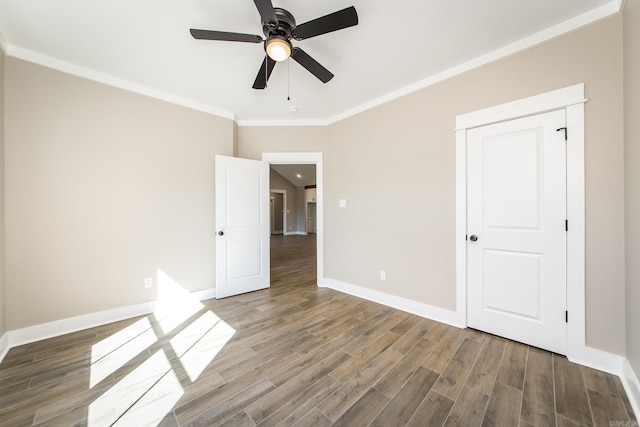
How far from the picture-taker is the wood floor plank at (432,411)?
132 cm

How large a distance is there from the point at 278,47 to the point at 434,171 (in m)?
1.96

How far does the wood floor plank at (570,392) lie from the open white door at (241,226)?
10.6 feet

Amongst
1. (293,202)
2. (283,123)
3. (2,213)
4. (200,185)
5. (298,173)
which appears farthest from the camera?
(293,202)

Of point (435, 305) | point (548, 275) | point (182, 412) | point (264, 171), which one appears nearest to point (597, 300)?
point (548, 275)

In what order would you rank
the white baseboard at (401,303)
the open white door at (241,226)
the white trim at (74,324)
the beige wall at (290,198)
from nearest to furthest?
the white trim at (74,324) → the white baseboard at (401,303) → the open white door at (241,226) → the beige wall at (290,198)

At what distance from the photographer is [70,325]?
2.34 metres

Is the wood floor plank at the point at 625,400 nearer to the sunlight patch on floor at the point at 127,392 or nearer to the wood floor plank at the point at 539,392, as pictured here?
the wood floor plank at the point at 539,392

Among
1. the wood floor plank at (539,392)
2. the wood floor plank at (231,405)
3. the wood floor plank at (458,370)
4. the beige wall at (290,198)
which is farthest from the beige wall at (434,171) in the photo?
the beige wall at (290,198)

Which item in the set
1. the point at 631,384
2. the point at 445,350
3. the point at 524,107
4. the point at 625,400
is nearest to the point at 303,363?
the point at 445,350

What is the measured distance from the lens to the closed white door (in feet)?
6.28

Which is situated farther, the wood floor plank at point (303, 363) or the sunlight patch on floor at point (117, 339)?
the sunlight patch on floor at point (117, 339)

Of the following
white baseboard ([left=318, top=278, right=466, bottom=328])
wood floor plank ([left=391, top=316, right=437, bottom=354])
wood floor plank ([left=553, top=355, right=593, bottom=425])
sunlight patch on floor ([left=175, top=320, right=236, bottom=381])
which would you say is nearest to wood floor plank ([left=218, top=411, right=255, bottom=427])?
sunlight patch on floor ([left=175, top=320, right=236, bottom=381])

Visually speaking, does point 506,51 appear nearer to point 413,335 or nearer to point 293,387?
point 413,335

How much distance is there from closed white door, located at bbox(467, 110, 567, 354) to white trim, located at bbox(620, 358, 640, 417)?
12.1 inches
